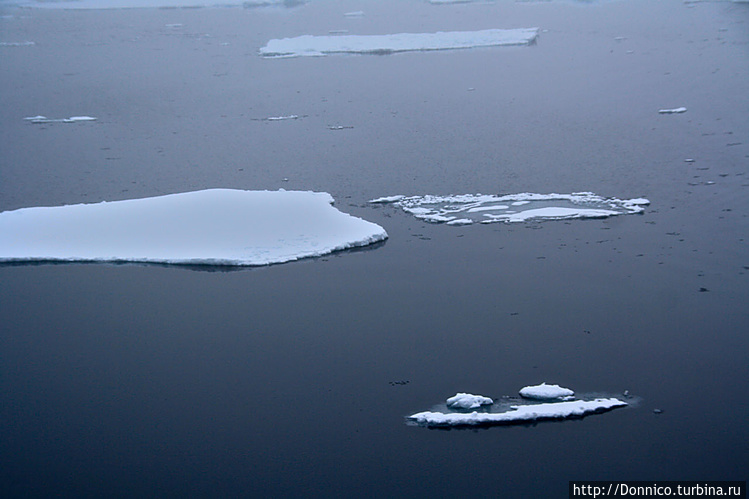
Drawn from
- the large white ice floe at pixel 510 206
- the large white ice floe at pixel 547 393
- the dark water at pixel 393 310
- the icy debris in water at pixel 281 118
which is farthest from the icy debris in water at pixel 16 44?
the large white ice floe at pixel 547 393

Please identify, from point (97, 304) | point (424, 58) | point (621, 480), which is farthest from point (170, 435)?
point (424, 58)

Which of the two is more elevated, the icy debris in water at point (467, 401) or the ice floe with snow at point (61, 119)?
the ice floe with snow at point (61, 119)

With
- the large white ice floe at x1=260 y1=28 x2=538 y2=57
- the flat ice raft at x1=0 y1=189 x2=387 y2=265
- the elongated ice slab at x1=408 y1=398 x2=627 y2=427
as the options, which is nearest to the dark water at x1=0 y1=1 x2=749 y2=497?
the elongated ice slab at x1=408 y1=398 x2=627 y2=427

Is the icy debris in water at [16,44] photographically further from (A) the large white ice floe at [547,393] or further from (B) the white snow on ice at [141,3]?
(A) the large white ice floe at [547,393]

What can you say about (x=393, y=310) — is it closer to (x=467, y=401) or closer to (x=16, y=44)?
(x=467, y=401)

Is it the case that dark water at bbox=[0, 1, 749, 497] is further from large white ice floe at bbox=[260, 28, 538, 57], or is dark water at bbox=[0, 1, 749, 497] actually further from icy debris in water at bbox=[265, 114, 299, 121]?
large white ice floe at bbox=[260, 28, 538, 57]

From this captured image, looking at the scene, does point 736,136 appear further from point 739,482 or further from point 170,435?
point 170,435
